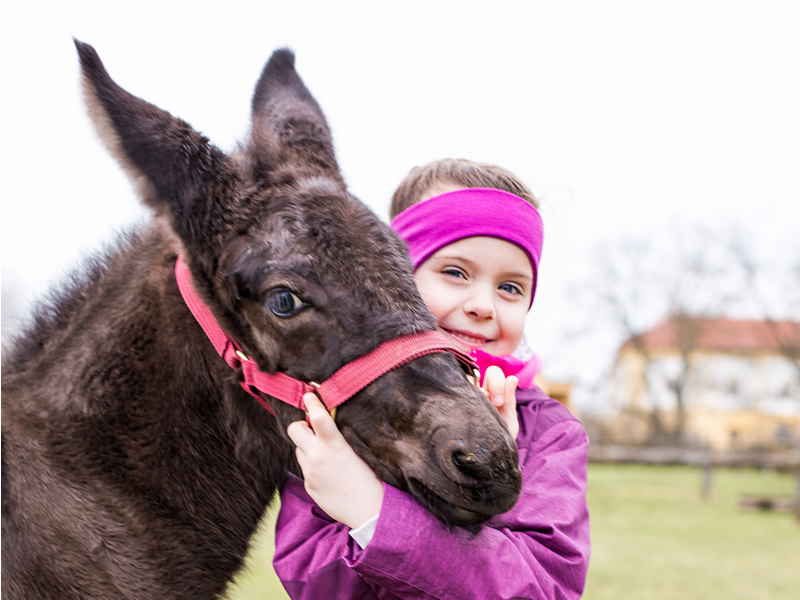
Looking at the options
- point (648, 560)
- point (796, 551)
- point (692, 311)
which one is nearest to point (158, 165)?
point (648, 560)

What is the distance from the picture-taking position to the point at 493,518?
1897 millimetres

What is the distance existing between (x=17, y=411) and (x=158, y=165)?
0.97m

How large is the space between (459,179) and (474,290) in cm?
47

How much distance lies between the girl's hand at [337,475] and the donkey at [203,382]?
2.0 inches

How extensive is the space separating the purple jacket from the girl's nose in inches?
17.3

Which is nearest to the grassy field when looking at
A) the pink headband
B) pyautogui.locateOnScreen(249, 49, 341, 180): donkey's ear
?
the pink headband

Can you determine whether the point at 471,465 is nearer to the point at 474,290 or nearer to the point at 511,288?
the point at 474,290

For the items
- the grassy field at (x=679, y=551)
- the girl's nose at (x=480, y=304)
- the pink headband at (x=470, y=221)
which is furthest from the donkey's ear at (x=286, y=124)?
the grassy field at (x=679, y=551)

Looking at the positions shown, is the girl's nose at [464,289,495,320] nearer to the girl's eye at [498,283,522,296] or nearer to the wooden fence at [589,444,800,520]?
the girl's eye at [498,283,522,296]

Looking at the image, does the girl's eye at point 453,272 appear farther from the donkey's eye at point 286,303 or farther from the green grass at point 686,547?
the green grass at point 686,547

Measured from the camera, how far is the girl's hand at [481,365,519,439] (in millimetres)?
2062

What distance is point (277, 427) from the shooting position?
7.11 ft

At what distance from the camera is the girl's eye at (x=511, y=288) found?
2418 millimetres

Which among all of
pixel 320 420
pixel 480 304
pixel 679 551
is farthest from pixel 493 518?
pixel 679 551
